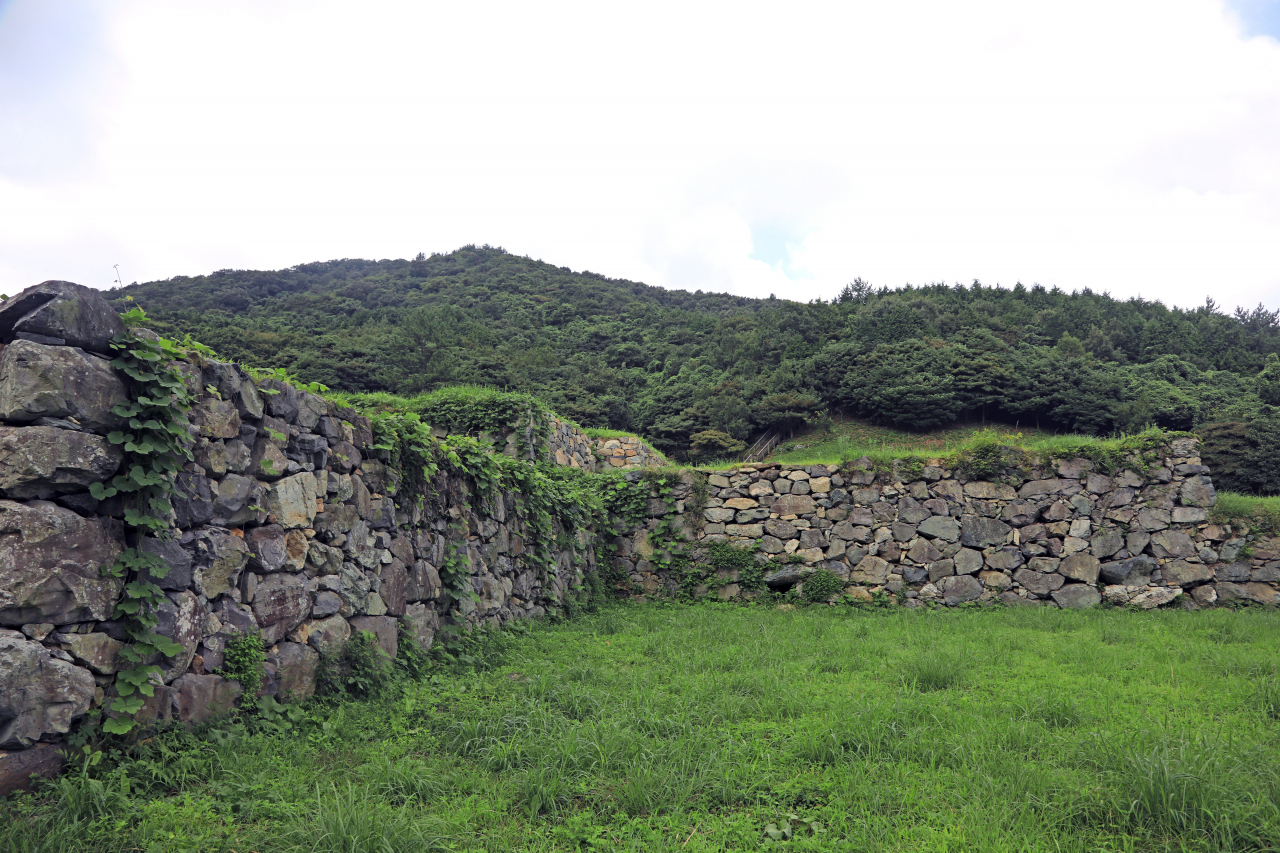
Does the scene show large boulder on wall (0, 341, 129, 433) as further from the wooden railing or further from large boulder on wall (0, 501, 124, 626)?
the wooden railing

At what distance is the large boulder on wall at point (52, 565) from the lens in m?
2.69

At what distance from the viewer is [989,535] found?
949cm

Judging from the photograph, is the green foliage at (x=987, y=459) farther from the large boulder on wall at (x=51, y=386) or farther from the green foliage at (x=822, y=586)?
the large boulder on wall at (x=51, y=386)

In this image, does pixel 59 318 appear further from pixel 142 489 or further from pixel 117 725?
pixel 117 725

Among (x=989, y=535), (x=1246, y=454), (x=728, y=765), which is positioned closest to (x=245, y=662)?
(x=728, y=765)

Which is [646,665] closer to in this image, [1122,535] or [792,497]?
[792,497]

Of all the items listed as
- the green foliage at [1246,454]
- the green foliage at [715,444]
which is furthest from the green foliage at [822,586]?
the green foliage at [1246,454]

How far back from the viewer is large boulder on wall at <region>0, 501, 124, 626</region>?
8.82ft

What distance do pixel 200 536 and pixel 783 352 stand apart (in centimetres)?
2798

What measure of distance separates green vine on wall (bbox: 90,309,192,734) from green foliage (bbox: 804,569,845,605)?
26.7 feet

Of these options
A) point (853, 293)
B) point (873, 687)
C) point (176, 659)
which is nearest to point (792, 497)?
point (873, 687)

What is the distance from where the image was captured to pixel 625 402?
2873 cm

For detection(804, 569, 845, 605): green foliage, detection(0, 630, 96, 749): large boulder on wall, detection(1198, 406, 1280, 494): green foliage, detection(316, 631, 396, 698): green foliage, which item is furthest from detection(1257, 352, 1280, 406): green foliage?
detection(0, 630, 96, 749): large boulder on wall

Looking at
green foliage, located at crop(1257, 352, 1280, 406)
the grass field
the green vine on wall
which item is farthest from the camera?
green foliage, located at crop(1257, 352, 1280, 406)
